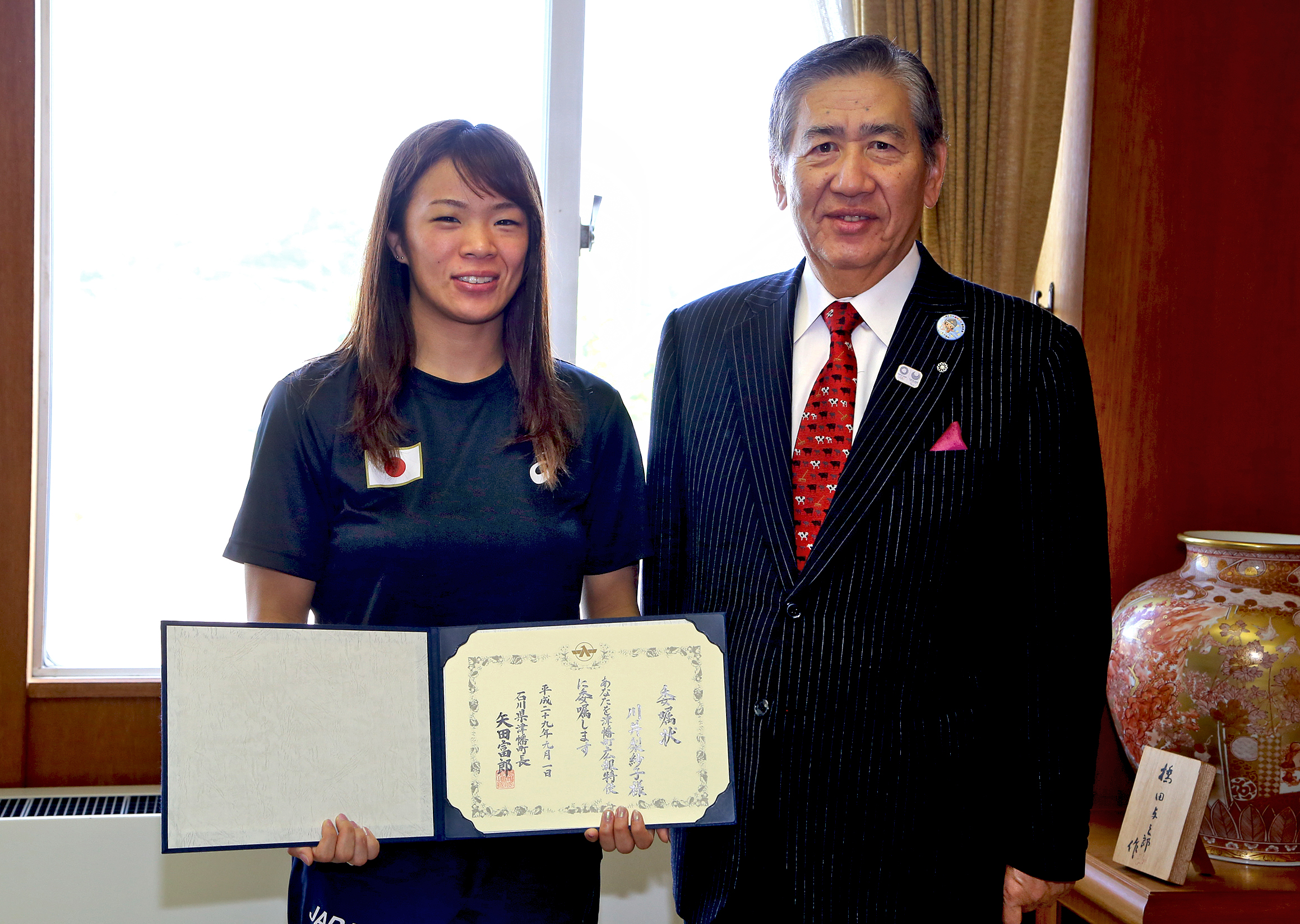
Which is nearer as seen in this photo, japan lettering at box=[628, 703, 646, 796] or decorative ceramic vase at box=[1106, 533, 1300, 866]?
japan lettering at box=[628, 703, 646, 796]

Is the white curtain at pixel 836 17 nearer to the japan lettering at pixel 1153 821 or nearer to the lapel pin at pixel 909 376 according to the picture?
the lapel pin at pixel 909 376

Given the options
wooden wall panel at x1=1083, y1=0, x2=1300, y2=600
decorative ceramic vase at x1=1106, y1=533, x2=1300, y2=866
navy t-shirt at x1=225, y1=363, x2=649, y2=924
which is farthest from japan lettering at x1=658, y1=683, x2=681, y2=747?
wooden wall panel at x1=1083, y1=0, x2=1300, y2=600

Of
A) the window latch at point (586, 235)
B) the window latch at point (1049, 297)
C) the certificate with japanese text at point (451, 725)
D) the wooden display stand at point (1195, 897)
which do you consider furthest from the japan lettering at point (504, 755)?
the window latch at point (1049, 297)

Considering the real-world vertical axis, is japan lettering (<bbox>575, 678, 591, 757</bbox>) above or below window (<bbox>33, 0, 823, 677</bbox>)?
below

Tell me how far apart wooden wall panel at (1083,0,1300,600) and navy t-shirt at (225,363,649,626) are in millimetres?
1659

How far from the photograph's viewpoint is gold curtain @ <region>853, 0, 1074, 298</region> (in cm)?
241

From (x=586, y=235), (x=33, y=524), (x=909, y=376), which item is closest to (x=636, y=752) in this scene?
(x=909, y=376)

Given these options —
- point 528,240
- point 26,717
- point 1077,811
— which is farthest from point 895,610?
point 26,717

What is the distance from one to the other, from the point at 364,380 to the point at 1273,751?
71.0 inches

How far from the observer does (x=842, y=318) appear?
142 cm

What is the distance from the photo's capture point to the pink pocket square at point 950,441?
4.34 ft

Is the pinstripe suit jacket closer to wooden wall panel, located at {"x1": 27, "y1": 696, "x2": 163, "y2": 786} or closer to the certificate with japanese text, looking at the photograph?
the certificate with japanese text

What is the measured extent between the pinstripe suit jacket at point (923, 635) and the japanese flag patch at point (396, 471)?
0.44 meters

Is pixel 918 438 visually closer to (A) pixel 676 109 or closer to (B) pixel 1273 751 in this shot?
(B) pixel 1273 751
